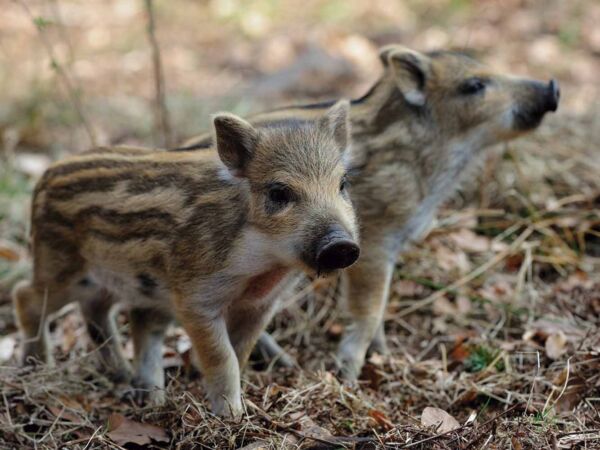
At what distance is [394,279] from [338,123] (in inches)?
76.0

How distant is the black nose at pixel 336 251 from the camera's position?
337cm

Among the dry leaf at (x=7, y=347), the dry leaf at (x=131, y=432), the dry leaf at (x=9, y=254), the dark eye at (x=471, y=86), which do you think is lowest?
the dry leaf at (x=7, y=347)

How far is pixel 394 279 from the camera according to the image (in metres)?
5.73

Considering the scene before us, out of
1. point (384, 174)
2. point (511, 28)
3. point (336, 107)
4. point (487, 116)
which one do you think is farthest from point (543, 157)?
point (511, 28)

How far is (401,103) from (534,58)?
219 inches

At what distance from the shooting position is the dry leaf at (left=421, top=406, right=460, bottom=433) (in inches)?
147

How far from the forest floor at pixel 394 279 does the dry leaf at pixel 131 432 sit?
0.01 m

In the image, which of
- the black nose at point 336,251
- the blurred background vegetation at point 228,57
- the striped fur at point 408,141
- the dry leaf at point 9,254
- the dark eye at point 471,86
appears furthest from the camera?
the blurred background vegetation at point 228,57

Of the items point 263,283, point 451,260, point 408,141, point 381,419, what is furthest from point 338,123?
point 451,260

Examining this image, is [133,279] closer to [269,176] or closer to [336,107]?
[269,176]

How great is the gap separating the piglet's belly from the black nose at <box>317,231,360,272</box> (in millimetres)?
561

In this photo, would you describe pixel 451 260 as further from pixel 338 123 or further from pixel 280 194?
pixel 280 194

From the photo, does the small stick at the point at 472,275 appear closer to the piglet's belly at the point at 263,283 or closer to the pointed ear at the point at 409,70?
the pointed ear at the point at 409,70

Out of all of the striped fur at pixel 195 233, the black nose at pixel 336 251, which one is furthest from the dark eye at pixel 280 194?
the black nose at pixel 336 251
